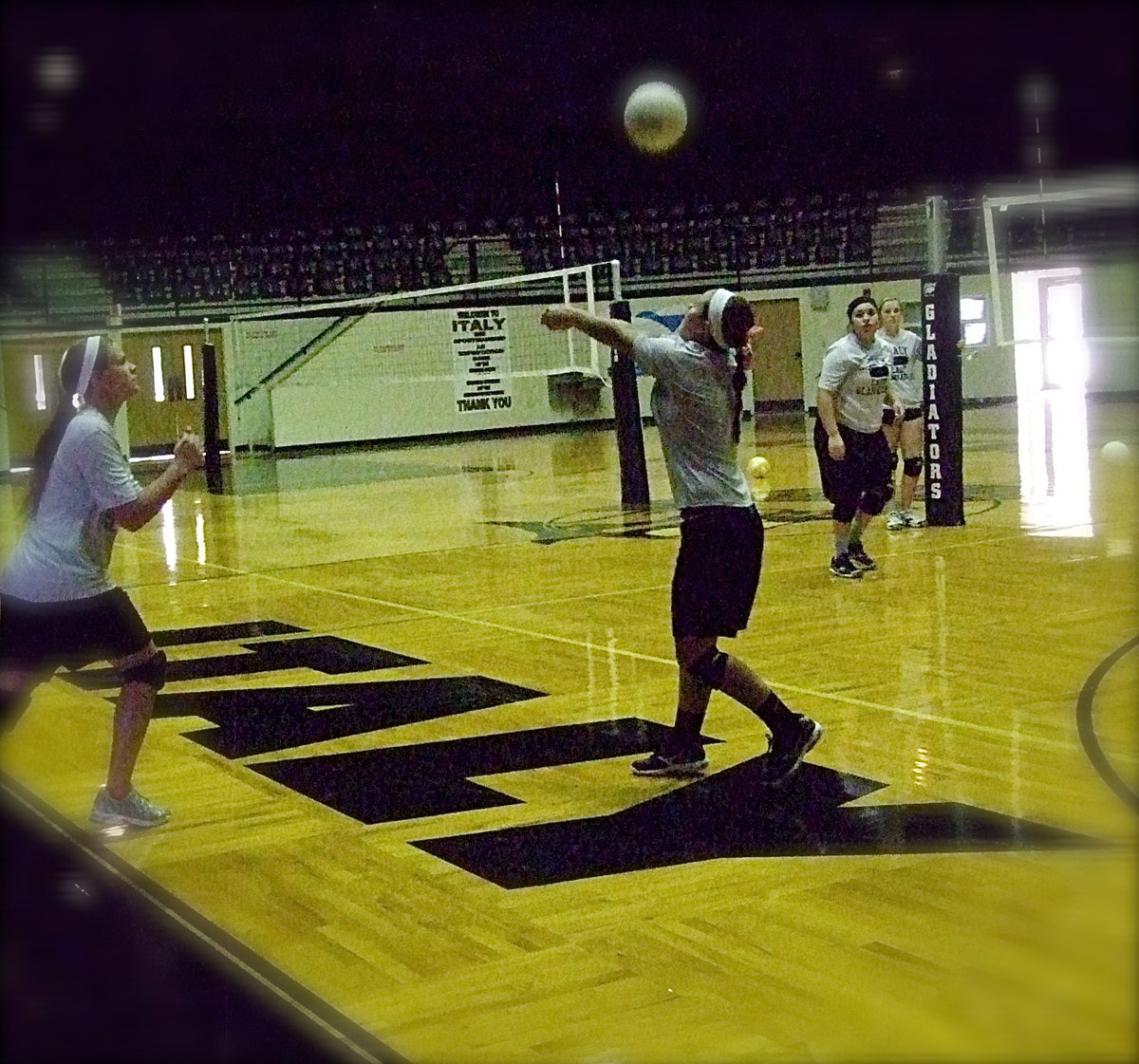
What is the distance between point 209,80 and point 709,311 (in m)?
20.4

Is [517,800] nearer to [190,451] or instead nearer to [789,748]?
[789,748]

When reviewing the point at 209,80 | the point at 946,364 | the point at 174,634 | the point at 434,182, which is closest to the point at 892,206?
the point at 434,182

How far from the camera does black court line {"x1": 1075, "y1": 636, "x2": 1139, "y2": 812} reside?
481cm

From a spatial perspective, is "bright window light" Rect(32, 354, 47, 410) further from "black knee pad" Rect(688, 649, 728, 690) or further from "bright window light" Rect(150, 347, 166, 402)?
"black knee pad" Rect(688, 649, 728, 690)

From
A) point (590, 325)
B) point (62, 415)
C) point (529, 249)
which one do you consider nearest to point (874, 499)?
point (590, 325)

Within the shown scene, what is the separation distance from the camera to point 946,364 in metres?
12.0

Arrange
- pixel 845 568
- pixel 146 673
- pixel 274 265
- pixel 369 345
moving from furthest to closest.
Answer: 1. pixel 274 265
2. pixel 369 345
3. pixel 845 568
4. pixel 146 673

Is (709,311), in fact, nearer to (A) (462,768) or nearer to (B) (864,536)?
(A) (462,768)

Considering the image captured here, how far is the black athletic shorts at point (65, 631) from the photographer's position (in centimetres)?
491

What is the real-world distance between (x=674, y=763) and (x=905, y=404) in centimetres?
771

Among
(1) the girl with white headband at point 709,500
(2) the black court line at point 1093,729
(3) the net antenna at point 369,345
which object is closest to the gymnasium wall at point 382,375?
(3) the net antenna at point 369,345

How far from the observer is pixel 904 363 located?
11.7 m

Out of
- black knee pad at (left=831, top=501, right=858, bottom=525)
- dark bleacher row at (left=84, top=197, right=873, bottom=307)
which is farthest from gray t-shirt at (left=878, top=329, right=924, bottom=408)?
dark bleacher row at (left=84, top=197, right=873, bottom=307)

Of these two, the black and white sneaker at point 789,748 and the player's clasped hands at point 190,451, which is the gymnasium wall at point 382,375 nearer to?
the black and white sneaker at point 789,748
